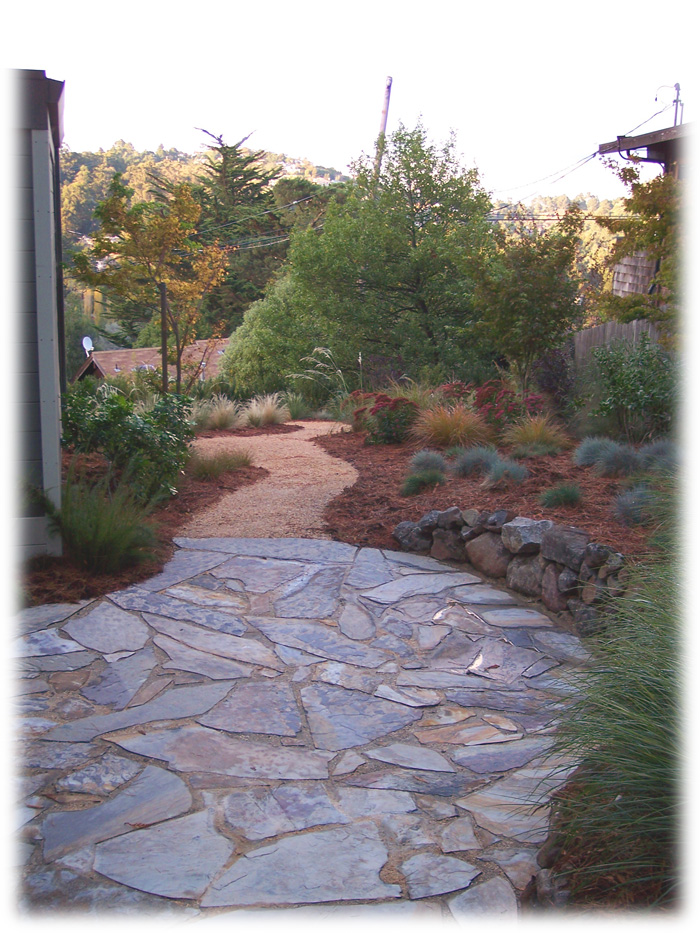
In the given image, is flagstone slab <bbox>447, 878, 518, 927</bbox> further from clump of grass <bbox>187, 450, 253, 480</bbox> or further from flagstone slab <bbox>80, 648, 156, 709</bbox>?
clump of grass <bbox>187, 450, 253, 480</bbox>

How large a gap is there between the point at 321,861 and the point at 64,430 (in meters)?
4.28

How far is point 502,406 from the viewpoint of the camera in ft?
26.0

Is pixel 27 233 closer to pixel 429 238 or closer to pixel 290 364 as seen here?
pixel 429 238

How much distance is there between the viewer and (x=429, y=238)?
12.0 meters

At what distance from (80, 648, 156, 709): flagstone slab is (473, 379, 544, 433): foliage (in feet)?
17.1

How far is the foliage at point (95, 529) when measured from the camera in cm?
437

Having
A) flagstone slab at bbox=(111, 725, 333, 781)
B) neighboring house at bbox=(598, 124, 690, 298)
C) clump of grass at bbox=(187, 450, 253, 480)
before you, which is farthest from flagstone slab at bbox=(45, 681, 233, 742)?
neighboring house at bbox=(598, 124, 690, 298)

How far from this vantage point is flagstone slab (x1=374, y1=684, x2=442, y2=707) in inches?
128

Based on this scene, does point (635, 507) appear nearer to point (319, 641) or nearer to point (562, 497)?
point (562, 497)

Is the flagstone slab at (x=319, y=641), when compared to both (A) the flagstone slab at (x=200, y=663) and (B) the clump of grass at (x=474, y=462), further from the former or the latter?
(B) the clump of grass at (x=474, y=462)

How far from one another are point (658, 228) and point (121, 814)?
223 inches

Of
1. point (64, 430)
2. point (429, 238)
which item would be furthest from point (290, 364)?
point (64, 430)

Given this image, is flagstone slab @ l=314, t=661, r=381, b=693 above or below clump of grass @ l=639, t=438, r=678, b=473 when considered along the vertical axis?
below

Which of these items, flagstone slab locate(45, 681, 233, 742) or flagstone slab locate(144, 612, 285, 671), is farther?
flagstone slab locate(144, 612, 285, 671)
